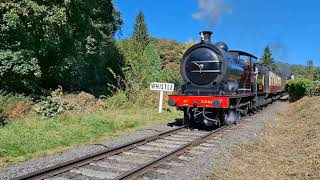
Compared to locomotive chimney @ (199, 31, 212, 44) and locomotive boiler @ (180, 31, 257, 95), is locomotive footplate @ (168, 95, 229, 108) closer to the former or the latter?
locomotive boiler @ (180, 31, 257, 95)

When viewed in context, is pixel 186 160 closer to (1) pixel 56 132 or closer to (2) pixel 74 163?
(2) pixel 74 163

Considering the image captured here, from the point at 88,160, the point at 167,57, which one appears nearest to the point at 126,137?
the point at 88,160

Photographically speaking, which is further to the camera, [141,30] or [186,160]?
[141,30]

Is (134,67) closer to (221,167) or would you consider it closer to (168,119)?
(168,119)

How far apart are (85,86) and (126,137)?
1143 cm

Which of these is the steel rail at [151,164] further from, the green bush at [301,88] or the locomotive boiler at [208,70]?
the green bush at [301,88]

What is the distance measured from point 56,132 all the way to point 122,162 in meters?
4.11

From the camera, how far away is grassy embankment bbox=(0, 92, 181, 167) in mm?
9039

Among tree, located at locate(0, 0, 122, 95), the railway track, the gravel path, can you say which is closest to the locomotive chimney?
the gravel path

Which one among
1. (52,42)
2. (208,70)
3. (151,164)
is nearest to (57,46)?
(52,42)

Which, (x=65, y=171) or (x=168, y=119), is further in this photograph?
(x=168, y=119)

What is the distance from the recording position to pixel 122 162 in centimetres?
806

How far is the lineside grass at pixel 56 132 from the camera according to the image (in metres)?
8.99

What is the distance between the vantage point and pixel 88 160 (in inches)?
310
